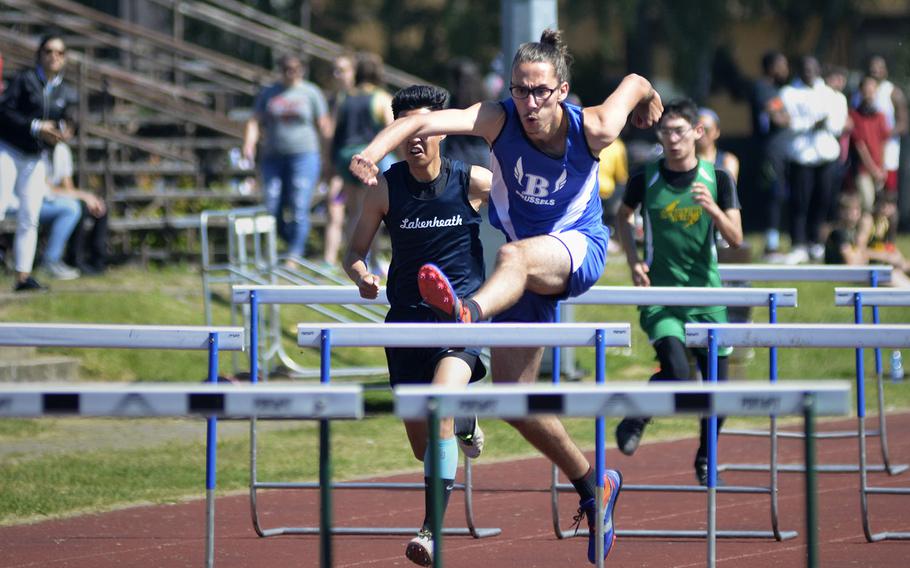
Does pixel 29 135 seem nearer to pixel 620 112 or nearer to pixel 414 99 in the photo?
pixel 414 99

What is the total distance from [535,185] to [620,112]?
468 millimetres

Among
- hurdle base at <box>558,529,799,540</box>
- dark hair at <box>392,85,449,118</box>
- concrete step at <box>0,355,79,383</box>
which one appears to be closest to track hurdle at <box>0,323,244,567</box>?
dark hair at <box>392,85,449,118</box>

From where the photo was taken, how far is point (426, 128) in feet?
20.3

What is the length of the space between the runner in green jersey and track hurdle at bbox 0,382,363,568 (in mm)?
4095

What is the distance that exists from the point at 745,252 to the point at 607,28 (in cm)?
1357

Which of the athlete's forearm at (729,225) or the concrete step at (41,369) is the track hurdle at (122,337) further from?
the concrete step at (41,369)

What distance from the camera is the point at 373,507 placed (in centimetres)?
864

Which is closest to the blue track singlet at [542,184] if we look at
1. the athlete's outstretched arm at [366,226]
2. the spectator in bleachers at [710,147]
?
the athlete's outstretched arm at [366,226]

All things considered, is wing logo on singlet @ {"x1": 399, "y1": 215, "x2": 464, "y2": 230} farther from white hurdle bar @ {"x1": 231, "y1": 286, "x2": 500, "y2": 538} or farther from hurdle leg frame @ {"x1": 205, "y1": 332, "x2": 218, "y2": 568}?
hurdle leg frame @ {"x1": 205, "y1": 332, "x2": 218, "y2": 568}

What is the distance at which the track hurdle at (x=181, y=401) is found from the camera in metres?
4.70

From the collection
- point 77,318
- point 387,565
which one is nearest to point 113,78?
point 77,318

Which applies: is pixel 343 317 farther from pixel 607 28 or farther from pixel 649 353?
pixel 607 28

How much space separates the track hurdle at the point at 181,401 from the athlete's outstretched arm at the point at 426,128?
121cm

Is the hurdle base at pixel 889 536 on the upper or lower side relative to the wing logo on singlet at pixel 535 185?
lower
